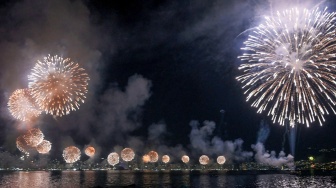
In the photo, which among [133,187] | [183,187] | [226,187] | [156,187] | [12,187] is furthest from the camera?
[226,187]

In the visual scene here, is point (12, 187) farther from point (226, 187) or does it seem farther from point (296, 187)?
point (296, 187)

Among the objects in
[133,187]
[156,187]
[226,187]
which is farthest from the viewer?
[226,187]

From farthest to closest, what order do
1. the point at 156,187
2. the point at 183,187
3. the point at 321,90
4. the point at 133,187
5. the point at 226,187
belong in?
1. the point at 226,187
2. the point at 156,187
3. the point at 133,187
4. the point at 183,187
5. the point at 321,90

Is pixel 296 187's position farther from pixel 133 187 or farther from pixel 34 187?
pixel 34 187

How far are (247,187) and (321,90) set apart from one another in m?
64.9

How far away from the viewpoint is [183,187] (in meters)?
47.4

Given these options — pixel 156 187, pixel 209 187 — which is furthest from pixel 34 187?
pixel 209 187

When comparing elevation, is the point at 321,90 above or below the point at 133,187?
above

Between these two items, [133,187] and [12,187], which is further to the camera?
[12,187]

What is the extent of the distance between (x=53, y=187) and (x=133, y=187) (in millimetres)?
36385

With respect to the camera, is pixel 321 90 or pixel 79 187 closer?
pixel 321 90

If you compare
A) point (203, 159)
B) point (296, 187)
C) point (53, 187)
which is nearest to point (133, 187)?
point (53, 187)

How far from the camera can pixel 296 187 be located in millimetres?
95750

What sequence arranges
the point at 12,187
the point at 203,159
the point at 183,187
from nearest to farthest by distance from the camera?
the point at 183,187 < the point at 12,187 < the point at 203,159
